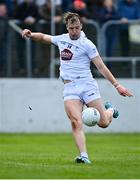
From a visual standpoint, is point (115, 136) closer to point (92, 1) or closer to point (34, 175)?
point (92, 1)

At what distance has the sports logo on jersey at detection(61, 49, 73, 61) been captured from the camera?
50.0ft

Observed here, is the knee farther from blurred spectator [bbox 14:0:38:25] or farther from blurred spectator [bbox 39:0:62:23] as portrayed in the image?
blurred spectator [bbox 14:0:38:25]

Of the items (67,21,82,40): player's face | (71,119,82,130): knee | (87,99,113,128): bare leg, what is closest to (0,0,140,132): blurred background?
(87,99,113,128): bare leg

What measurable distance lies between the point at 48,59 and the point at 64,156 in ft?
26.1

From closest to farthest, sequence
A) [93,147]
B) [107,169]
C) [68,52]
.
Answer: [107,169], [68,52], [93,147]

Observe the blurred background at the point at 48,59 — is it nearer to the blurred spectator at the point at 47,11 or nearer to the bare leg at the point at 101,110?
the blurred spectator at the point at 47,11

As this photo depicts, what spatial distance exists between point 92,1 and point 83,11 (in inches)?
29.6

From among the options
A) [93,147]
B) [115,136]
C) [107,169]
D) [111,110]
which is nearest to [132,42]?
[115,136]

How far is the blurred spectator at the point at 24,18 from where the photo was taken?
24.8 m

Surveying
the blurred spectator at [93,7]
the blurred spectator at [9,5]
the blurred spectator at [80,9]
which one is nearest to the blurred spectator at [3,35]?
the blurred spectator at [9,5]

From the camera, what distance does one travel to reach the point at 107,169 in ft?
45.4

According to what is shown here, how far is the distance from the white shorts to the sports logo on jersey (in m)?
0.40

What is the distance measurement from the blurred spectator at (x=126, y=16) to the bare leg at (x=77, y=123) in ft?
31.8

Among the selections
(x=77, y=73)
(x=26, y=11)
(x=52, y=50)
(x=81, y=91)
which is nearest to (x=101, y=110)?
(x=81, y=91)
